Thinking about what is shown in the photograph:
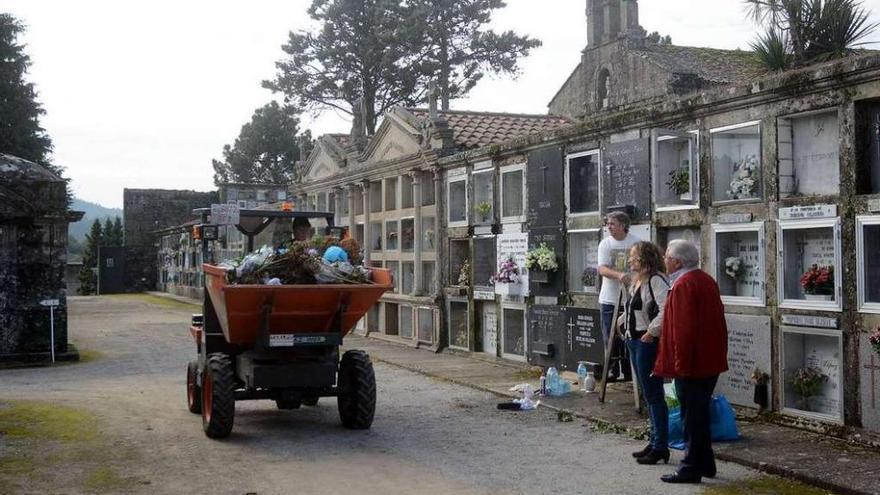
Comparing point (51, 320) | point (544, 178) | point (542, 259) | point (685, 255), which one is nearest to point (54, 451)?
point (685, 255)

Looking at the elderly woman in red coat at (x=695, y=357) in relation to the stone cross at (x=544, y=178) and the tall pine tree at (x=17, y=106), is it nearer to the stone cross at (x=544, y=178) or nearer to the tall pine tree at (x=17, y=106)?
the stone cross at (x=544, y=178)

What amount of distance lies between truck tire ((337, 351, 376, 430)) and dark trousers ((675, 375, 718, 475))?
307cm

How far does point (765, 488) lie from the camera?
595cm

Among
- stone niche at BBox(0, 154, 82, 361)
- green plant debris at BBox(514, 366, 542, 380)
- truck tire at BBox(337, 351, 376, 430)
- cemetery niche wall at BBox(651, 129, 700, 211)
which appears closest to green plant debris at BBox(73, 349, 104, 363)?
stone niche at BBox(0, 154, 82, 361)

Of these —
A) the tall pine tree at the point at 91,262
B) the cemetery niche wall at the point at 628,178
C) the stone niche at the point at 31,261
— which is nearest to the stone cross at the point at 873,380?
the cemetery niche wall at the point at 628,178

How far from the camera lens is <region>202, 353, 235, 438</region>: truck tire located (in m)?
7.63

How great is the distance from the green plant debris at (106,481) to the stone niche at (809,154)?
5931 millimetres

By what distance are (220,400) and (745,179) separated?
5.22m

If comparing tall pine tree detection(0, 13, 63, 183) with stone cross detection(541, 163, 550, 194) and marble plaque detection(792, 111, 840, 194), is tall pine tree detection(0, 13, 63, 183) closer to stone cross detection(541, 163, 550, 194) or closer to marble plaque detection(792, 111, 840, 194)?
stone cross detection(541, 163, 550, 194)

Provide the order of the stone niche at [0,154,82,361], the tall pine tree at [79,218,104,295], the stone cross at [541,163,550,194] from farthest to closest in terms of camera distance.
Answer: the tall pine tree at [79,218,104,295], the stone niche at [0,154,82,361], the stone cross at [541,163,550,194]

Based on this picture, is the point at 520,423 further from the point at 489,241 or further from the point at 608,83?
the point at 608,83

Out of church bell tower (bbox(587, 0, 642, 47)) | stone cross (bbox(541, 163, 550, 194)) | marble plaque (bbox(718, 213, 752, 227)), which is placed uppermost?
church bell tower (bbox(587, 0, 642, 47))

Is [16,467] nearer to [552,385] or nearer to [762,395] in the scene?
[552,385]

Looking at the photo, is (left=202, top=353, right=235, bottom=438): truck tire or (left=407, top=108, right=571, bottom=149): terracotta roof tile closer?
(left=202, top=353, right=235, bottom=438): truck tire
